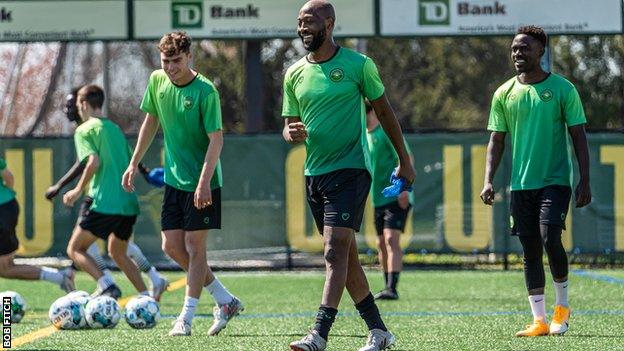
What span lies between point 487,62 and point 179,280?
25466mm

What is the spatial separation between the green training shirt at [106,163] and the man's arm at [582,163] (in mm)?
4408

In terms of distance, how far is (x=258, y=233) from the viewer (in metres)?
17.8

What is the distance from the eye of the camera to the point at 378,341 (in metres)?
7.85

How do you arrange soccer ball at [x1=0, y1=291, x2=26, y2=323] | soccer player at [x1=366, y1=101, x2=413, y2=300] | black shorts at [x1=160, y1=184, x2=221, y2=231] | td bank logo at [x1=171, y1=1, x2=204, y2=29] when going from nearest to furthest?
black shorts at [x1=160, y1=184, x2=221, y2=231] < soccer ball at [x1=0, y1=291, x2=26, y2=323] < soccer player at [x1=366, y1=101, x2=413, y2=300] < td bank logo at [x1=171, y1=1, x2=204, y2=29]

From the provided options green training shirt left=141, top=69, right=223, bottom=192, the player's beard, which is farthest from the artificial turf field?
the player's beard

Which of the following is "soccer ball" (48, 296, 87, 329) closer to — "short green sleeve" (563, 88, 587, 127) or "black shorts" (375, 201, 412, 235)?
"short green sleeve" (563, 88, 587, 127)

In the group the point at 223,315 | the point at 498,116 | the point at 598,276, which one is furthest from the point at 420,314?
the point at 598,276

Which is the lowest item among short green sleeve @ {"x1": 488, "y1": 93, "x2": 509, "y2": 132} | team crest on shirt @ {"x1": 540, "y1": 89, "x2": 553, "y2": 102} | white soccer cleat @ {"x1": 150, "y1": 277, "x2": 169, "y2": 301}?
white soccer cleat @ {"x1": 150, "y1": 277, "x2": 169, "y2": 301}

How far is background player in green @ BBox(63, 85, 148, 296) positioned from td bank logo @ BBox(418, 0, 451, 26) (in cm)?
685

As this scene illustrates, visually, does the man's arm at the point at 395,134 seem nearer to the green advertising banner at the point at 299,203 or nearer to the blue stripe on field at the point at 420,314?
the blue stripe on field at the point at 420,314

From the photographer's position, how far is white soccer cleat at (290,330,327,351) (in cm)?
739

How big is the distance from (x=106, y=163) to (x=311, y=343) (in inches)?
194

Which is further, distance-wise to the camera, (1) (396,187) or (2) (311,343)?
(1) (396,187)

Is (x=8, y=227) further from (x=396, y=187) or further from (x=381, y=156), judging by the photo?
(x=396, y=187)
